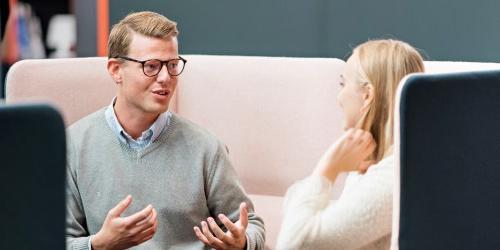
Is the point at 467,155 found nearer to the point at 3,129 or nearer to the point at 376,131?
Answer: the point at 376,131

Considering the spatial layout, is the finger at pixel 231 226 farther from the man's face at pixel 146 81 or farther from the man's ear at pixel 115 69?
the man's ear at pixel 115 69

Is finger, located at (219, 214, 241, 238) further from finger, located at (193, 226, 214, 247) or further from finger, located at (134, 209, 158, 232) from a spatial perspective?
finger, located at (134, 209, 158, 232)

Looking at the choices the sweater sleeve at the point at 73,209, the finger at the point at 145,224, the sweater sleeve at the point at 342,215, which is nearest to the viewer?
the sweater sleeve at the point at 342,215

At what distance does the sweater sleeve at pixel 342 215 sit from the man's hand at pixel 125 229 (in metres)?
0.41

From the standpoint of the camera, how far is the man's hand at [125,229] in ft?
7.43

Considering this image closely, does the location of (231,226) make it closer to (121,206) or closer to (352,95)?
(121,206)

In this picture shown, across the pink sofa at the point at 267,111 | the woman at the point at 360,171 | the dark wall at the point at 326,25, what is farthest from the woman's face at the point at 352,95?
the dark wall at the point at 326,25

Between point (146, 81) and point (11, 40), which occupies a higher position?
point (146, 81)

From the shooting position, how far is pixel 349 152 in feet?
6.67

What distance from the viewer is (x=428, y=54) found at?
15.7 ft

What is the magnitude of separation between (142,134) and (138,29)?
32cm

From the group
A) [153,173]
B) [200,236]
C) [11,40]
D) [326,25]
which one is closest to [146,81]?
[153,173]

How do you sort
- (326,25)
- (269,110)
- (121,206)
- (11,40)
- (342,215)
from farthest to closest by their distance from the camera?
1. (11,40)
2. (326,25)
3. (269,110)
4. (121,206)
5. (342,215)

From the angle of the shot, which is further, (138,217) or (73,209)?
(73,209)
